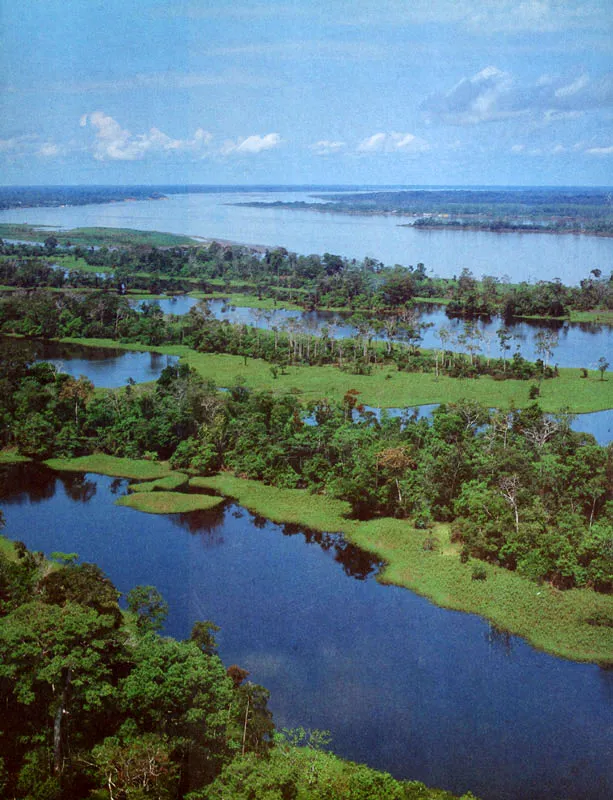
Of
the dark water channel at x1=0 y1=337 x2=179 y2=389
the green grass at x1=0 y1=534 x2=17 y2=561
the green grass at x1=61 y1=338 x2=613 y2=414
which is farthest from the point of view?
the dark water channel at x1=0 y1=337 x2=179 y2=389

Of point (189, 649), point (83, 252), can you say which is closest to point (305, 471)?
point (189, 649)

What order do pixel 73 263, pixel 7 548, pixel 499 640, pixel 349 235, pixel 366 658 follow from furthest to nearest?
pixel 349 235 → pixel 73 263 → pixel 7 548 → pixel 499 640 → pixel 366 658

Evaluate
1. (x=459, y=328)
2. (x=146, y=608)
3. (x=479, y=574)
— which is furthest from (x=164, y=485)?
(x=459, y=328)

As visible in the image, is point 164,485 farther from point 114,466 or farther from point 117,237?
point 117,237

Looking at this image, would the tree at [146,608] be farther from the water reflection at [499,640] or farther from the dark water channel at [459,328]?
the dark water channel at [459,328]

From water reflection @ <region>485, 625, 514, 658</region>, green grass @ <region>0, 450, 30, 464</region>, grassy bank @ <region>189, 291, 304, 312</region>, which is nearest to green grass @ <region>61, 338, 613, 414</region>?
green grass @ <region>0, 450, 30, 464</region>

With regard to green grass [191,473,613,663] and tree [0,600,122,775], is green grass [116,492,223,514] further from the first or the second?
tree [0,600,122,775]
